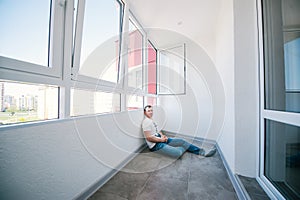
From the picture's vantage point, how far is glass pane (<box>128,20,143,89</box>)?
2.32 metres

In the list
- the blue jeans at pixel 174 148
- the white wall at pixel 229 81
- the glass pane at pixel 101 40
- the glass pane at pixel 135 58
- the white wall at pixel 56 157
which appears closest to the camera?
the white wall at pixel 56 157

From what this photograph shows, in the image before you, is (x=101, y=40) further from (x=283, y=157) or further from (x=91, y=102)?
(x=283, y=157)

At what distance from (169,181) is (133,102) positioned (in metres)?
1.48

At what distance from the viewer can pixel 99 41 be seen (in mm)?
1530

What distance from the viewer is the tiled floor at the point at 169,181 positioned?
49.4 inches

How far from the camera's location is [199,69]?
3.10m

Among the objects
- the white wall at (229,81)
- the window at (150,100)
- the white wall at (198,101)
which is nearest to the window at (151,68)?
the window at (150,100)

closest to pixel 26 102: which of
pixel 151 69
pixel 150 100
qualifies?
pixel 150 100

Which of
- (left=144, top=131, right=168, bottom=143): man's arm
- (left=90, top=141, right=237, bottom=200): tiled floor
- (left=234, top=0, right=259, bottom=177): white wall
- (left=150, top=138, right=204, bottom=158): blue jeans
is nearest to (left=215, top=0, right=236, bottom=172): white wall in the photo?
(left=234, top=0, right=259, bottom=177): white wall

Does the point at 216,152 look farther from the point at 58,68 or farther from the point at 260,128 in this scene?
the point at 58,68

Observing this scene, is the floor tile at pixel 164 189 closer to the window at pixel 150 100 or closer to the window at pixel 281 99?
the window at pixel 281 99

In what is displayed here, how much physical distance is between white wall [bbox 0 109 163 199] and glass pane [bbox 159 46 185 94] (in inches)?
90.6

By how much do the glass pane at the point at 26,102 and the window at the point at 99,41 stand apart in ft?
0.93

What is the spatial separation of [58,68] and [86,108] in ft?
1.66
